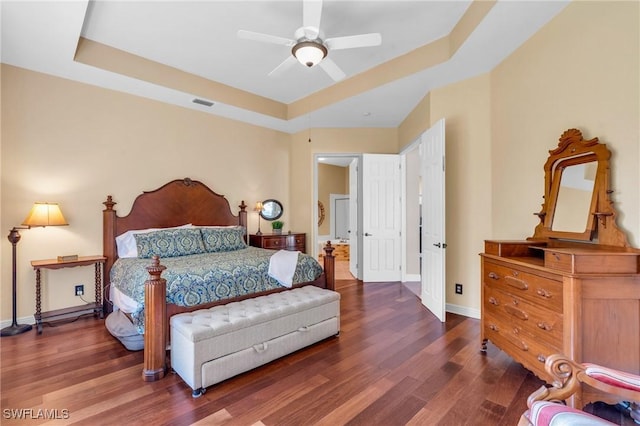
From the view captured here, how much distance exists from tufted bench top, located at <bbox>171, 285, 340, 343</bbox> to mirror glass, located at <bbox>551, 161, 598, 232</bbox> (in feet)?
6.79

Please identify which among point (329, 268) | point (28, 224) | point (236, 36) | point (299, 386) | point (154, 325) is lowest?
point (299, 386)

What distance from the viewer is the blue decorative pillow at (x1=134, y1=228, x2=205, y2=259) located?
11.7 ft

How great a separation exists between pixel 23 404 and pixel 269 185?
4.18 m

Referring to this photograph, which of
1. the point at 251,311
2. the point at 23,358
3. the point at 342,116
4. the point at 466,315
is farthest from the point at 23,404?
the point at 342,116

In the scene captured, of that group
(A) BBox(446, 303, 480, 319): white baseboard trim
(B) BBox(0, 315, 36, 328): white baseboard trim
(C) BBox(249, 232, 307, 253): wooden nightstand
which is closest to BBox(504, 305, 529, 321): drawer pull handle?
(A) BBox(446, 303, 480, 319): white baseboard trim

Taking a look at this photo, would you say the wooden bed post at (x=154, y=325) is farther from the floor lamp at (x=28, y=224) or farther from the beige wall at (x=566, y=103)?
the beige wall at (x=566, y=103)

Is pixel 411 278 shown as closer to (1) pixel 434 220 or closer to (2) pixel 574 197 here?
(1) pixel 434 220

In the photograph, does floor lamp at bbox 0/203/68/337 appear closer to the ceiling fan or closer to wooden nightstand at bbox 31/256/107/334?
wooden nightstand at bbox 31/256/107/334

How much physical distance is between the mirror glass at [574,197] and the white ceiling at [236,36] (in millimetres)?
1362

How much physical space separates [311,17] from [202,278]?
2.32m

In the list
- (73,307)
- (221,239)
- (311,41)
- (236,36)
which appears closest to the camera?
(311,41)

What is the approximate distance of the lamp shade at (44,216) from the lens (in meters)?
3.10

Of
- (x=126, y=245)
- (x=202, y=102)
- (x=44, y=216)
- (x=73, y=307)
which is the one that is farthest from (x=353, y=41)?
(x=73, y=307)

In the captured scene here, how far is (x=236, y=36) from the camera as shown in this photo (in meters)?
3.18
